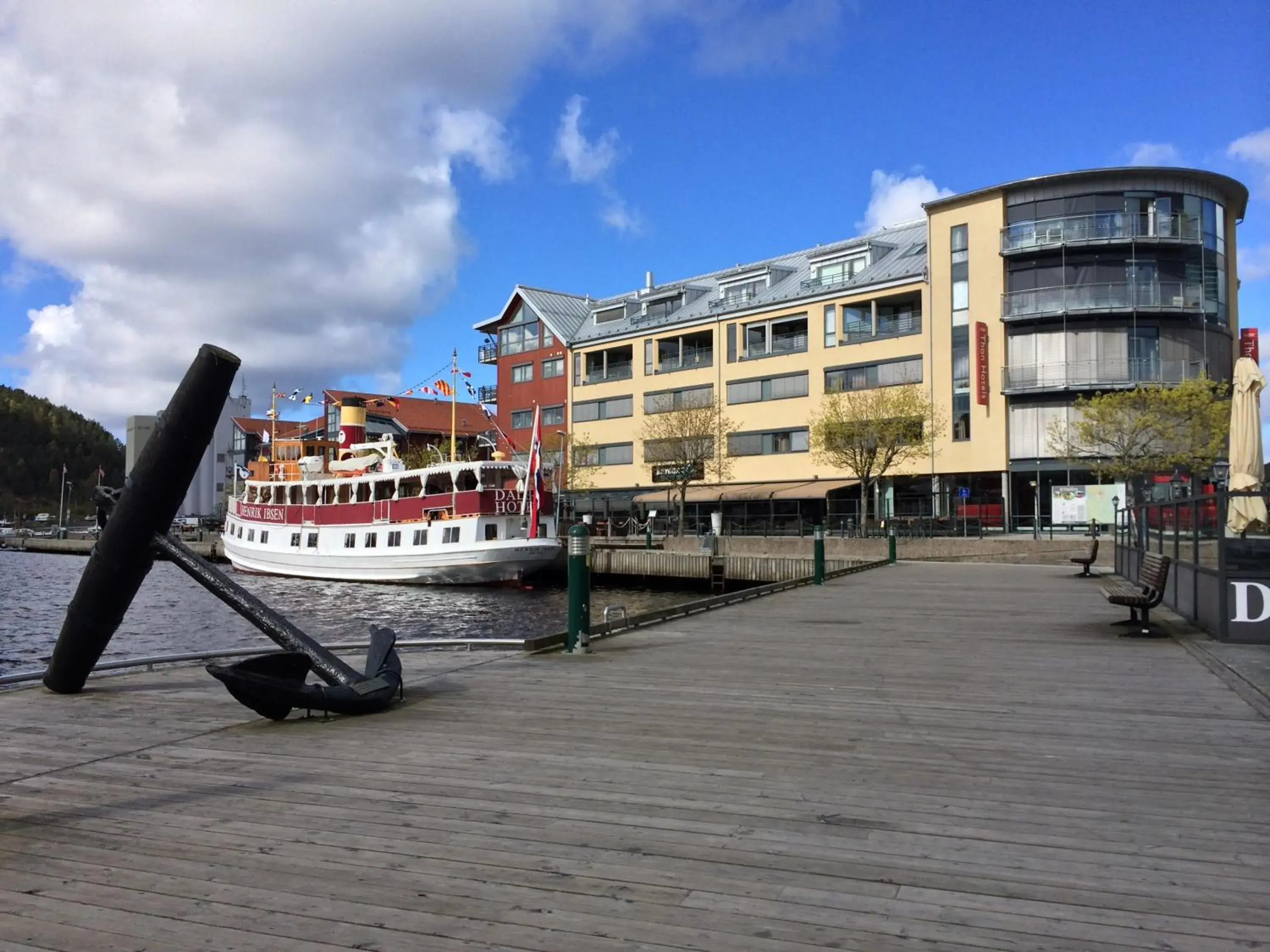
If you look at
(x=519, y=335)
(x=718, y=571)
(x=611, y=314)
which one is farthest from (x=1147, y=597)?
(x=519, y=335)

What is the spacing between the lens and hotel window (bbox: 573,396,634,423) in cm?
6500

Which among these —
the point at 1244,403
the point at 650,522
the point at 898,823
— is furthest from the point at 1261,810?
the point at 650,522

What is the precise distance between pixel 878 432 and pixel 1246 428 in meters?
31.4

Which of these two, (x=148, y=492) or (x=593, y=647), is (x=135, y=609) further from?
(x=148, y=492)

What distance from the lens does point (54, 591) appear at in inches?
1624

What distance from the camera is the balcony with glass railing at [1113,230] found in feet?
147

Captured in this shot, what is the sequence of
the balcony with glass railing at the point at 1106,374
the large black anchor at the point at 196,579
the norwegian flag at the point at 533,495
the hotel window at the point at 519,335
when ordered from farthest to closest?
the hotel window at the point at 519,335 → the balcony with glass railing at the point at 1106,374 → the norwegian flag at the point at 533,495 → the large black anchor at the point at 196,579

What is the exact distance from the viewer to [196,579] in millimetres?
7535

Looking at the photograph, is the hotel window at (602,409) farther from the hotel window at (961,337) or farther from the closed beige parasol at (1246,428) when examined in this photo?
the closed beige parasol at (1246,428)

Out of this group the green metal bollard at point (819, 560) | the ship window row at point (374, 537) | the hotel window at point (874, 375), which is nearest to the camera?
the green metal bollard at point (819, 560)

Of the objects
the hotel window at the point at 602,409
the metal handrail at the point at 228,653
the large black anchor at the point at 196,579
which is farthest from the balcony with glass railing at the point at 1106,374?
the large black anchor at the point at 196,579

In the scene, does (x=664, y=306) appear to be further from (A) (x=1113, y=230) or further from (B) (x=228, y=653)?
(B) (x=228, y=653)

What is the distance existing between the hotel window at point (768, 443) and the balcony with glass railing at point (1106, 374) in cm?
1219

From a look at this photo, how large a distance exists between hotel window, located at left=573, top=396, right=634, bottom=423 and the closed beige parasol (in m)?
50.4
